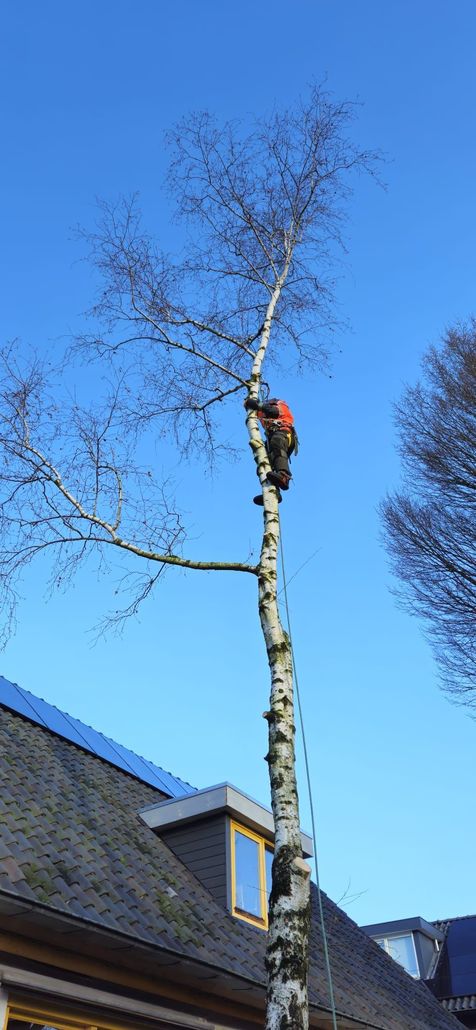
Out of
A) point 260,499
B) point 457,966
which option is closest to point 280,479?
point 260,499

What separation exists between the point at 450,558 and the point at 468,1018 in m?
11.7

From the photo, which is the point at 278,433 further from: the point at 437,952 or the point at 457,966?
the point at 437,952

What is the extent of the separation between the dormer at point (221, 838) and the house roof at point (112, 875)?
18 cm

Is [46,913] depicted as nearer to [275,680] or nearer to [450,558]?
[275,680]

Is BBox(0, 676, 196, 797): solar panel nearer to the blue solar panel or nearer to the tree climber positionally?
the blue solar panel

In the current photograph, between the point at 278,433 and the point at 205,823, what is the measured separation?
5450mm

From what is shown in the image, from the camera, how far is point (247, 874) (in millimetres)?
10617

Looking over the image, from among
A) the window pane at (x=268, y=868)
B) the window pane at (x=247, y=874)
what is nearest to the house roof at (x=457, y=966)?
the window pane at (x=268, y=868)

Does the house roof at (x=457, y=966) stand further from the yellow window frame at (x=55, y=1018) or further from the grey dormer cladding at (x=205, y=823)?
the yellow window frame at (x=55, y=1018)

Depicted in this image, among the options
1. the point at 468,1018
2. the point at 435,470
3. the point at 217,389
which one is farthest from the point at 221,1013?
the point at 468,1018

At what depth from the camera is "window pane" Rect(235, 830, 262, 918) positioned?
1028cm

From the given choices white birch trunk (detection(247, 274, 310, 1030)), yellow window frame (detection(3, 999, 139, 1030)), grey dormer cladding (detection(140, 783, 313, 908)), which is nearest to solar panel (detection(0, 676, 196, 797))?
grey dormer cladding (detection(140, 783, 313, 908))

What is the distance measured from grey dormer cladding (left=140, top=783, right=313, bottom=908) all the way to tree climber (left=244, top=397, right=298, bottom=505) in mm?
4869

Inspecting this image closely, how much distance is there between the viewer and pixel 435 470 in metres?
14.8
